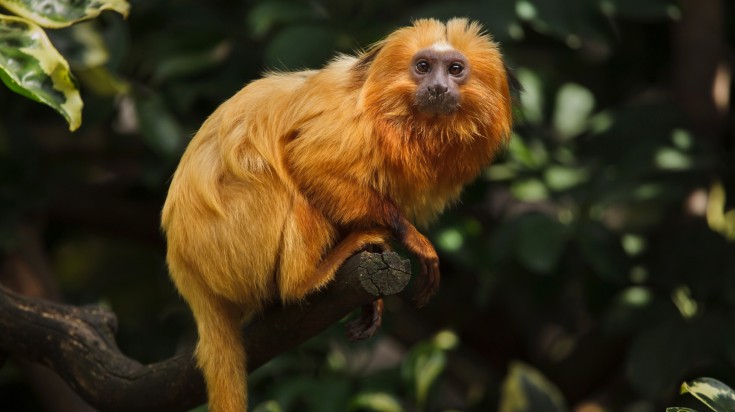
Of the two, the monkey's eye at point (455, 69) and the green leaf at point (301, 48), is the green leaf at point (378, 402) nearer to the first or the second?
the green leaf at point (301, 48)

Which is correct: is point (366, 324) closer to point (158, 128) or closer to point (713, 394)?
point (713, 394)

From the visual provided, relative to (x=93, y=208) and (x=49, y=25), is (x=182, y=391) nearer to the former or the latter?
(x=49, y=25)

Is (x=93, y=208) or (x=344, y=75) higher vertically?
(x=344, y=75)

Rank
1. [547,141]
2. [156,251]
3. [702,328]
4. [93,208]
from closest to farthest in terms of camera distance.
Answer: [702,328] < [547,141] < [93,208] < [156,251]

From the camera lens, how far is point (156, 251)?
5562 mm

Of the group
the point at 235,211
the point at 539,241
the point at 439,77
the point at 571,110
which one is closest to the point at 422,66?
the point at 439,77

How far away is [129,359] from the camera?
3.12m

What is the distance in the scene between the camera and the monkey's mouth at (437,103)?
2.97 meters

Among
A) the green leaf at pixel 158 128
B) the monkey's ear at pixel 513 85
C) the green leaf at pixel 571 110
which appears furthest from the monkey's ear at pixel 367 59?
the green leaf at pixel 571 110

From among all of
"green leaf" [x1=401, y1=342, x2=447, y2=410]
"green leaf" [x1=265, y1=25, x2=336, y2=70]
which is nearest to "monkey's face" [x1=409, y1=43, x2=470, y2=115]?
"green leaf" [x1=265, y1=25, x2=336, y2=70]

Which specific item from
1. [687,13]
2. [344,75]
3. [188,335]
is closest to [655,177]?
[687,13]

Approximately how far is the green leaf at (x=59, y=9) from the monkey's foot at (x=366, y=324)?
107cm

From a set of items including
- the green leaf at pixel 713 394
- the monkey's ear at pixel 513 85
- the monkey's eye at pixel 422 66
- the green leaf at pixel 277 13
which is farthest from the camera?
the green leaf at pixel 277 13

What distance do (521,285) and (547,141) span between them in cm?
68
